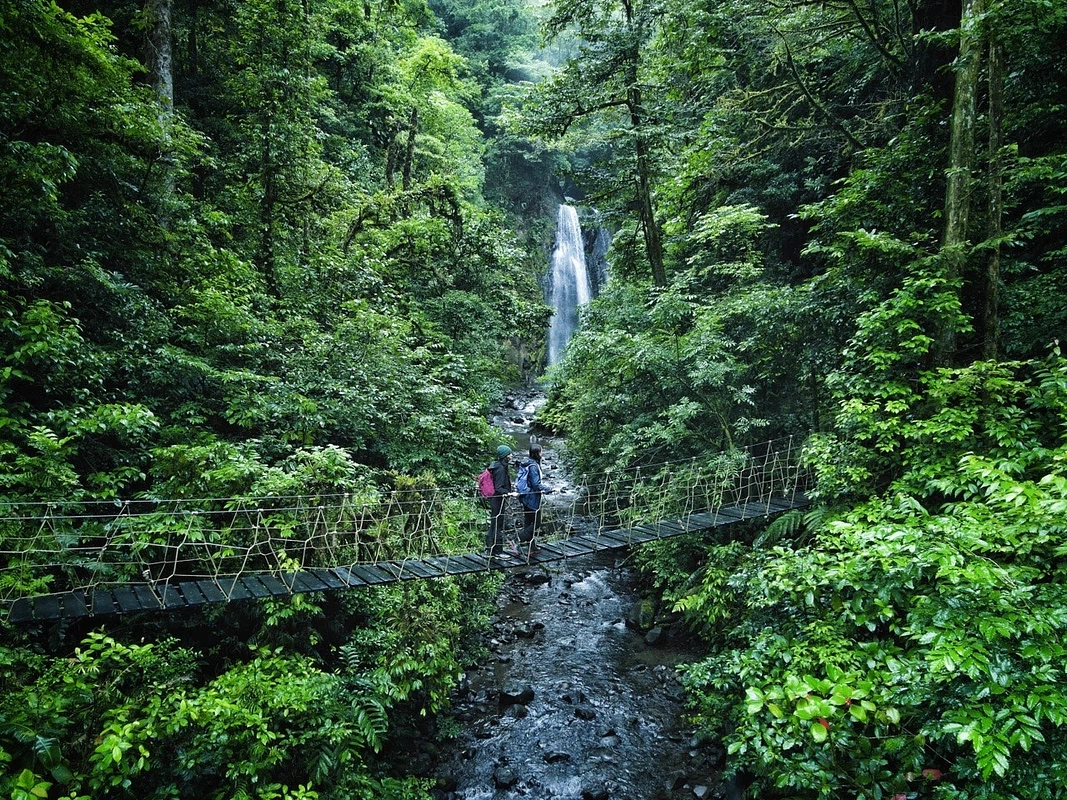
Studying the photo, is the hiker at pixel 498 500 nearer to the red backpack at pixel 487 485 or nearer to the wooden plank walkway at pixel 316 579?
the red backpack at pixel 487 485

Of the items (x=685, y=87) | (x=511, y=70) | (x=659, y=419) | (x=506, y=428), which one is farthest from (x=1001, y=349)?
(x=511, y=70)

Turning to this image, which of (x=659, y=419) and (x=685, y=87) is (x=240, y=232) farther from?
(x=685, y=87)

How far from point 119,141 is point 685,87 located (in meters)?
8.14

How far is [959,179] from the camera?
4094mm

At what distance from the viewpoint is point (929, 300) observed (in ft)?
13.0

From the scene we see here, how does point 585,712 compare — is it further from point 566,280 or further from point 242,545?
point 566,280

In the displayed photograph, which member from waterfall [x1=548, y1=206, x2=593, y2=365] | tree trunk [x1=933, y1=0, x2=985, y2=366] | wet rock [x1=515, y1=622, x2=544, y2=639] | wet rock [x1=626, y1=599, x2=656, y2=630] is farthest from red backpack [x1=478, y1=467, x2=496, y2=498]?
waterfall [x1=548, y1=206, x2=593, y2=365]

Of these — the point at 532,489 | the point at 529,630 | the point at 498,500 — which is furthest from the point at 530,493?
the point at 529,630

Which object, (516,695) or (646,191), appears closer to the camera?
(516,695)

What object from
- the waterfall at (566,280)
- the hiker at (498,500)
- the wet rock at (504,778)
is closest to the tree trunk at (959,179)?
the hiker at (498,500)

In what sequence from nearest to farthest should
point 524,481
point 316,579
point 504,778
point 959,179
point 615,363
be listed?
1. point 316,579
2. point 959,179
3. point 504,778
4. point 524,481
5. point 615,363

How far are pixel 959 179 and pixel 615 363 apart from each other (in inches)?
170

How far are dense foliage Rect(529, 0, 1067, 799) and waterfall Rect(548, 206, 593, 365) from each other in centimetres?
1232

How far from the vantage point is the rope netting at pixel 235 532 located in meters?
3.44
